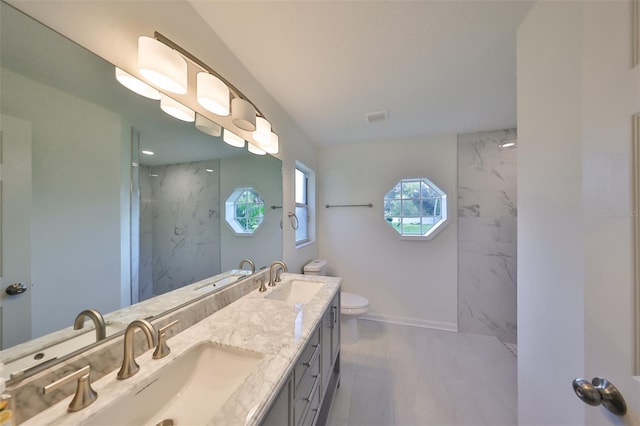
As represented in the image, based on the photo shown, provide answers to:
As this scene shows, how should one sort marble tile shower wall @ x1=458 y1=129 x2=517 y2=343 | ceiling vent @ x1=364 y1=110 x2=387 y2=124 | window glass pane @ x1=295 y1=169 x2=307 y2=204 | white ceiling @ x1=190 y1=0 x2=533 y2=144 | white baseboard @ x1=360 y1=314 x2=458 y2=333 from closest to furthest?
1. white ceiling @ x1=190 y1=0 x2=533 y2=144
2. ceiling vent @ x1=364 y1=110 x2=387 y2=124
3. marble tile shower wall @ x1=458 y1=129 x2=517 y2=343
4. white baseboard @ x1=360 y1=314 x2=458 y2=333
5. window glass pane @ x1=295 y1=169 x2=307 y2=204

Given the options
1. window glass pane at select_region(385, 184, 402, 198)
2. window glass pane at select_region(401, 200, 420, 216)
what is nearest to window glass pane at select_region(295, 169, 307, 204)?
window glass pane at select_region(385, 184, 402, 198)

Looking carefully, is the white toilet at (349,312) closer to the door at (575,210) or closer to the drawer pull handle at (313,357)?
the drawer pull handle at (313,357)

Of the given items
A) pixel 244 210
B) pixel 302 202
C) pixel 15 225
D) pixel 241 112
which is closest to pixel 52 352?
pixel 15 225

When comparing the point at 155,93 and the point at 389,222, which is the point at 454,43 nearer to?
the point at 155,93

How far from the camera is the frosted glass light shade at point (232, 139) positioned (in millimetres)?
1312

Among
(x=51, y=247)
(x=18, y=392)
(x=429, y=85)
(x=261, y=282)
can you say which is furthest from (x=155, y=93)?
(x=429, y=85)

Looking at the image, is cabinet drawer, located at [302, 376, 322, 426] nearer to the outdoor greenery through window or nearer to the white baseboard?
the outdoor greenery through window

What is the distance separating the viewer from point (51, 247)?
62cm

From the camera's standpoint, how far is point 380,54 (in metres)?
1.34

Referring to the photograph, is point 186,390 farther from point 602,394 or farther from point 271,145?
point 271,145

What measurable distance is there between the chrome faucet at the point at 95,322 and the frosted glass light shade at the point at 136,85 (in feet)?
2.68

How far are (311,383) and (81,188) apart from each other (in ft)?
3.95

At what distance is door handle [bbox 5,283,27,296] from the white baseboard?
2886mm

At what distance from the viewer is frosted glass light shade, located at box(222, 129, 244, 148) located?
1.31 m
